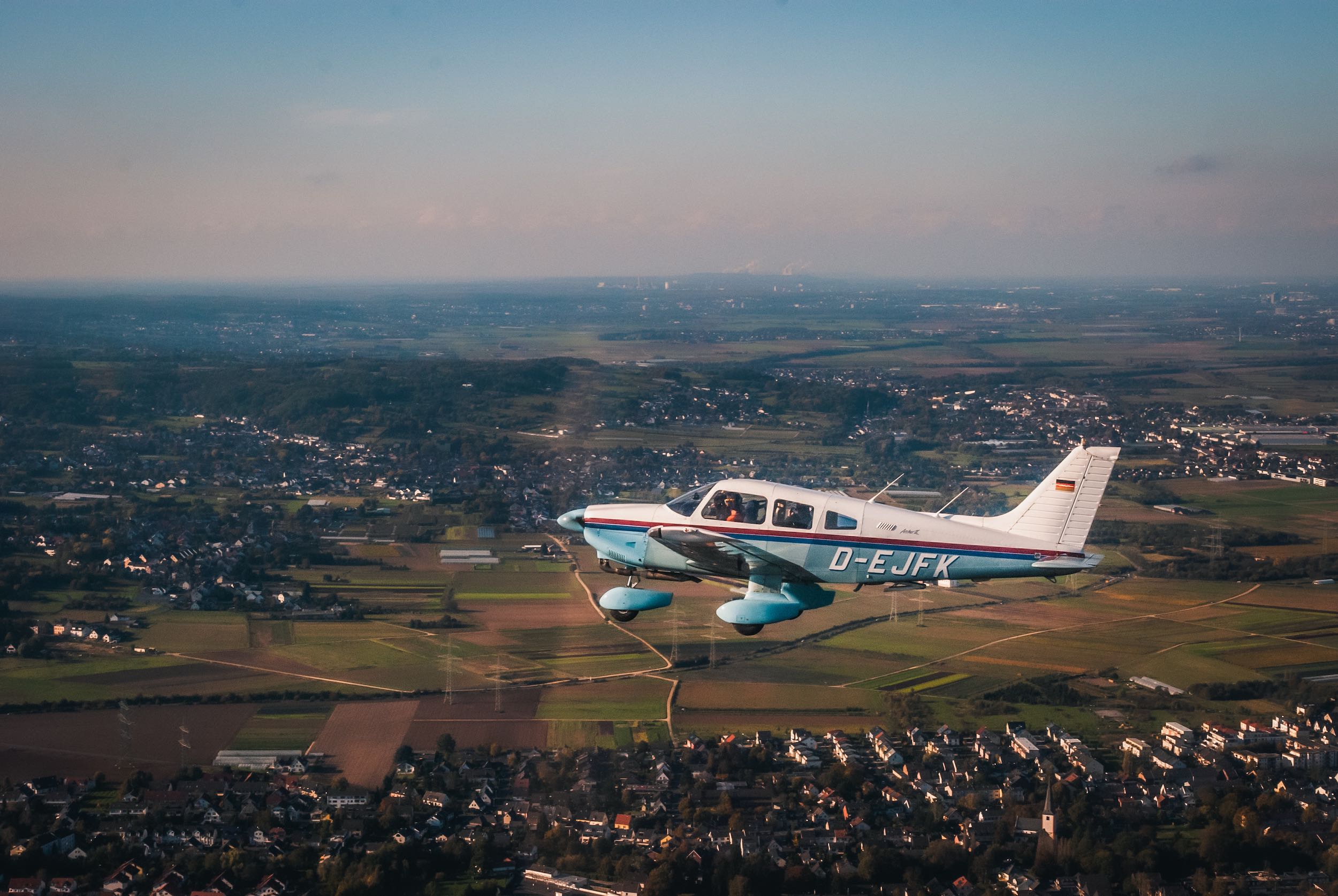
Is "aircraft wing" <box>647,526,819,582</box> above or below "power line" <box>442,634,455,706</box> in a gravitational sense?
above

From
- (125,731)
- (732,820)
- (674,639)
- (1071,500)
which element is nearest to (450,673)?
(674,639)

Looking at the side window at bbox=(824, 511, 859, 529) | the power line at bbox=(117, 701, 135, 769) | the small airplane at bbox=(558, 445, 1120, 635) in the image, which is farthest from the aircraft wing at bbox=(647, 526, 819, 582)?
the power line at bbox=(117, 701, 135, 769)

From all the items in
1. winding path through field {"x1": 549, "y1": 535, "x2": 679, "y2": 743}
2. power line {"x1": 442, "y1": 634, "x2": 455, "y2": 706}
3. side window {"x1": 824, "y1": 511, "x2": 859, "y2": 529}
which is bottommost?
power line {"x1": 442, "y1": 634, "x2": 455, "y2": 706}

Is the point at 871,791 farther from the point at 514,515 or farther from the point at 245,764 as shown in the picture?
the point at 514,515

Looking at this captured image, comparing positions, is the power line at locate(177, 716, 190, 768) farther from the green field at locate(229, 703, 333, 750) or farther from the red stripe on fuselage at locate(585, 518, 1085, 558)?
the red stripe on fuselage at locate(585, 518, 1085, 558)

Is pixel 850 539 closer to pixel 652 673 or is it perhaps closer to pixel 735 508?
pixel 735 508

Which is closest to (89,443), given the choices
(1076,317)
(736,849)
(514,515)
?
(514,515)

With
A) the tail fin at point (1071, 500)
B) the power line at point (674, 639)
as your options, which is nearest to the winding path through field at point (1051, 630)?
the power line at point (674, 639)
